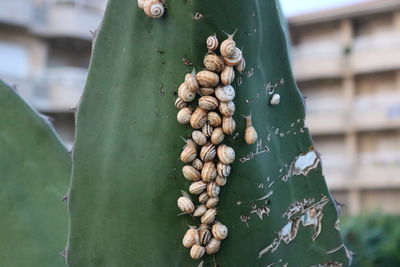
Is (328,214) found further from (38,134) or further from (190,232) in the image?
(38,134)

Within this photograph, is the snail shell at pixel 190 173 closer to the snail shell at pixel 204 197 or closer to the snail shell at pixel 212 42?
the snail shell at pixel 204 197

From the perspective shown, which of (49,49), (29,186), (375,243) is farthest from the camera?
(49,49)

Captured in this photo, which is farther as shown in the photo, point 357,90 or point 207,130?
point 357,90

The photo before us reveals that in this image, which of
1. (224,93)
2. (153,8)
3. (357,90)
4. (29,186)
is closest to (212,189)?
(224,93)

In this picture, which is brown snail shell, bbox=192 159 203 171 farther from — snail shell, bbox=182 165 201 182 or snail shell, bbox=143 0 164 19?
snail shell, bbox=143 0 164 19

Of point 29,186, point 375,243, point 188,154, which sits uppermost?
point 188,154

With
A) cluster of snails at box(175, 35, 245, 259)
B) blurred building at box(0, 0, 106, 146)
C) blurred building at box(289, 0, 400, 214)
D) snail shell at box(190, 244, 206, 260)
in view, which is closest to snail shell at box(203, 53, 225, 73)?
cluster of snails at box(175, 35, 245, 259)

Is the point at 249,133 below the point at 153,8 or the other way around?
below

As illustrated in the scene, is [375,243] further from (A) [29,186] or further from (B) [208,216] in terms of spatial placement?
(B) [208,216]
